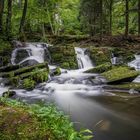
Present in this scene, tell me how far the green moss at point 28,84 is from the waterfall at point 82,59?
21.7 feet

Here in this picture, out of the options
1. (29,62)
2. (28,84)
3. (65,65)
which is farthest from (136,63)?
(28,84)

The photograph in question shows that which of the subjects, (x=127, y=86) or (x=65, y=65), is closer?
(x=127, y=86)

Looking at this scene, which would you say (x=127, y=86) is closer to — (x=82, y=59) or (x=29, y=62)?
(x=82, y=59)

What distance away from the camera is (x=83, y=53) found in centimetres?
2250

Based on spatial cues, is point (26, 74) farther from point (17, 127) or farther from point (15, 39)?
point (17, 127)

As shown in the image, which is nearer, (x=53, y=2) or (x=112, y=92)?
(x=112, y=92)

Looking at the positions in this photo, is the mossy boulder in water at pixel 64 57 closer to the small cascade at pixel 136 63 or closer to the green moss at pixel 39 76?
the small cascade at pixel 136 63

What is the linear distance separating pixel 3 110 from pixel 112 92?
31.0ft

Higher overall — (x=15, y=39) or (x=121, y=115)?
(x=15, y=39)

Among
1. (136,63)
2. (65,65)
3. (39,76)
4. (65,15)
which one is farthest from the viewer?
(65,15)

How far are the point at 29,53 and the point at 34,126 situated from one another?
17.9 metres

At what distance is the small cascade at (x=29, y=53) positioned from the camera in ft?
68.1

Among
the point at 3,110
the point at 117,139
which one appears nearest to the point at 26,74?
the point at 117,139

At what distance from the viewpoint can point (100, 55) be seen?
71.6ft
